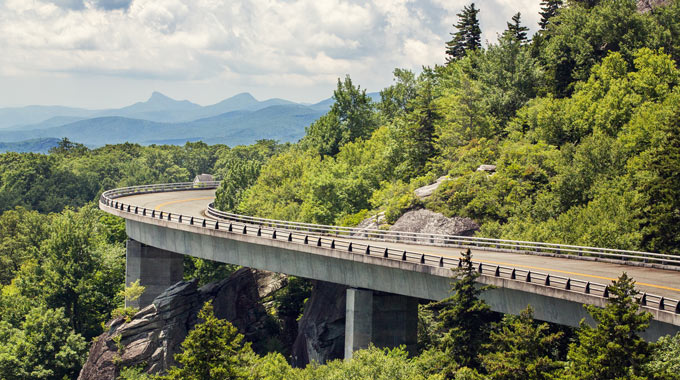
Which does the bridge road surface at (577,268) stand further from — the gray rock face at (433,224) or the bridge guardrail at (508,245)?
the gray rock face at (433,224)

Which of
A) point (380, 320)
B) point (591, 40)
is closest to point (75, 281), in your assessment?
point (380, 320)

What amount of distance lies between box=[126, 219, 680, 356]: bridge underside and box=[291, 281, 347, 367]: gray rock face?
559 cm

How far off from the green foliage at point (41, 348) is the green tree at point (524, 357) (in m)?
42.5

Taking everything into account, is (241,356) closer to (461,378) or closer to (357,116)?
(461,378)

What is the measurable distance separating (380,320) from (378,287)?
209 centimetres

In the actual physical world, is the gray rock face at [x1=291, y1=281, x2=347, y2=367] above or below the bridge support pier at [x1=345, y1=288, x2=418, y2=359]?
below

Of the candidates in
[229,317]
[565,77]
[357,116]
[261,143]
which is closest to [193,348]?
[229,317]

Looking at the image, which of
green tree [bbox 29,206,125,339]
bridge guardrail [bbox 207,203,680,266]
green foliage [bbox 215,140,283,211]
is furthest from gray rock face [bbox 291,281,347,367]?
green foliage [bbox 215,140,283,211]

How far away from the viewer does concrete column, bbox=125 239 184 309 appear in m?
63.1

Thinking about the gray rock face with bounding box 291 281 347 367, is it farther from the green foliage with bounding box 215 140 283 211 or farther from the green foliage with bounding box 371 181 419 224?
the green foliage with bounding box 215 140 283 211

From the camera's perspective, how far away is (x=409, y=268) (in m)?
37.1

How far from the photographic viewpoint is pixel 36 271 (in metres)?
67.4

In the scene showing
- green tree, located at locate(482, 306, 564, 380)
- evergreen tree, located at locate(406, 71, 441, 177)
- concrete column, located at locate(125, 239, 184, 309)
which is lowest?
concrete column, located at locate(125, 239, 184, 309)

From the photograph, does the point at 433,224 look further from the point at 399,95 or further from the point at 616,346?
the point at 399,95
